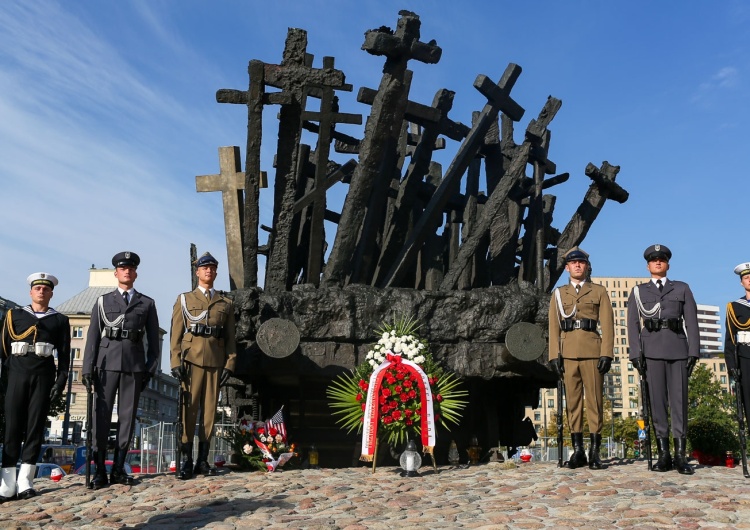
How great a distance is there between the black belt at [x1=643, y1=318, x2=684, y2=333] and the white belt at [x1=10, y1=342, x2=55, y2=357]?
6.01 meters

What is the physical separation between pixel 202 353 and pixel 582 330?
4.07 metres

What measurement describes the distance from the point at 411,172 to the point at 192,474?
7.45m

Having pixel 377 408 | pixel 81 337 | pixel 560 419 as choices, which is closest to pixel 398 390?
pixel 377 408

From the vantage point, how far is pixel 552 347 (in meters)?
9.02

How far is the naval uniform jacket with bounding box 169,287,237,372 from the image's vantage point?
8797mm

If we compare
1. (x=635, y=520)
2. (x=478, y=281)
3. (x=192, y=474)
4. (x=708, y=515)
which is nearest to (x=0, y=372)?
(x=192, y=474)

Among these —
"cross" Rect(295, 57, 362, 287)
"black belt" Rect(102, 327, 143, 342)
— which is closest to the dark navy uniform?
"cross" Rect(295, 57, 362, 287)

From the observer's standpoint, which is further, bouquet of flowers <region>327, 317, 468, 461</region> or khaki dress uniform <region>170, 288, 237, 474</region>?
bouquet of flowers <region>327, 317, 468, 461</region>

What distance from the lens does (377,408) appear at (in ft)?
30.6

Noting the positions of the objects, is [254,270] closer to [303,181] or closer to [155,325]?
[155,325]

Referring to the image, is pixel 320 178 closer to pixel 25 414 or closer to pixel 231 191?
pixel 231 191

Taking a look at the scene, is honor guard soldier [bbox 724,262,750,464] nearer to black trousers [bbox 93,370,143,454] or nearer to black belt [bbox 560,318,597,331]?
black belt [bbox 560,318,597,331]

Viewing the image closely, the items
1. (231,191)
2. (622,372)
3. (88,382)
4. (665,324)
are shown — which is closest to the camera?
(88,382)

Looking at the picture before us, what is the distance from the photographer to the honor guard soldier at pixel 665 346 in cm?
845
